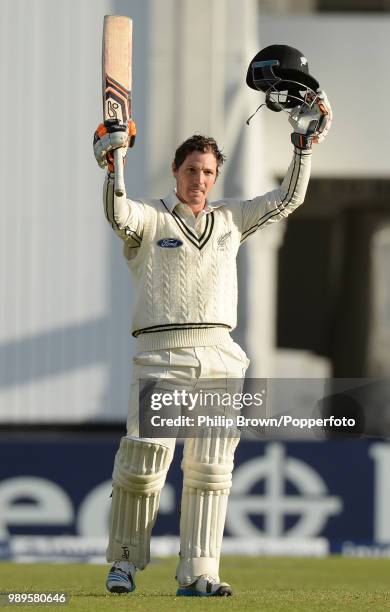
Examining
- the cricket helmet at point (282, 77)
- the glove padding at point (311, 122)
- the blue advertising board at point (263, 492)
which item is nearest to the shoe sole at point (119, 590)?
the glove padding at point (311, 122)

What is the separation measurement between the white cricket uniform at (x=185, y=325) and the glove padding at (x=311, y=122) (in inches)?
17.9

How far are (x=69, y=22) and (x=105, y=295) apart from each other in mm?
2089

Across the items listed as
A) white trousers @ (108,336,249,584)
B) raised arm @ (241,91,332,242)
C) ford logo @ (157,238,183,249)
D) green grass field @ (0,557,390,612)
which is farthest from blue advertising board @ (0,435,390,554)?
ford logo @ (157,238,183,249)

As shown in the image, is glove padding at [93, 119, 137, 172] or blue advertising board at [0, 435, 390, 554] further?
blue advertising board at [0, 435, 390, 554]

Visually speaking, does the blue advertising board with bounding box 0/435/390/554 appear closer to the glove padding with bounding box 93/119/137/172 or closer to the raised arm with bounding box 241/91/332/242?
the raised arm with bounding box 241/91/332/242

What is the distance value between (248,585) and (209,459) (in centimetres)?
147

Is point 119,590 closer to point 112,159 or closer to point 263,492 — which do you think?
point 112,159

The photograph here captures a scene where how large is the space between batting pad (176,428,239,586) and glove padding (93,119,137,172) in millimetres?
1041

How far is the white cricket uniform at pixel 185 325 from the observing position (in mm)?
6000

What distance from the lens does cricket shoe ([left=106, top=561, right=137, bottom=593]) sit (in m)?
6.02

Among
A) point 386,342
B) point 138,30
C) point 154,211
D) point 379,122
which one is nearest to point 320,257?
point 386,342

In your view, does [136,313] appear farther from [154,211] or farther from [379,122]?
[379,122]

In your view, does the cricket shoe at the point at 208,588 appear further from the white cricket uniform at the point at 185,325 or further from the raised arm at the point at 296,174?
the raised arm at the point at 296,174

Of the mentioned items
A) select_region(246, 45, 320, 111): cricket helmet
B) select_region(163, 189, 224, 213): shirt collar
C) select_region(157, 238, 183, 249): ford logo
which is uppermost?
select_region(246, 45, 320, 111): cricket helmet
